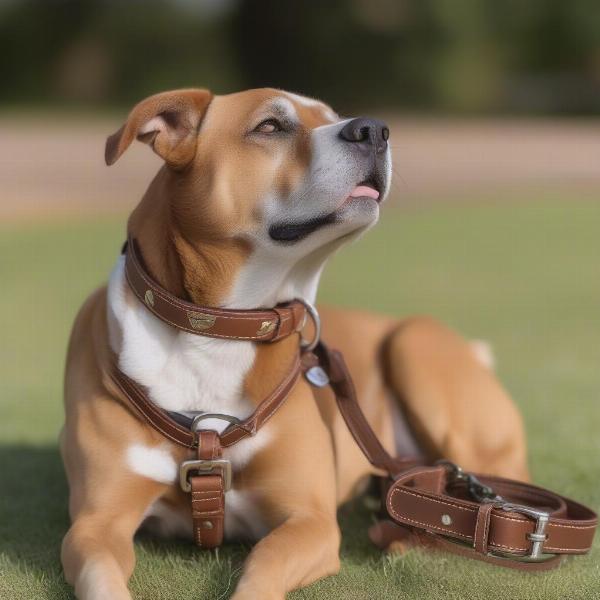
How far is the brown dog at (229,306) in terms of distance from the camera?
2.97 m

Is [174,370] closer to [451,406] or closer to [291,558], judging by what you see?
[291,558]

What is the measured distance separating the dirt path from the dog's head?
10.2 m

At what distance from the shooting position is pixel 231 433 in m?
3.10

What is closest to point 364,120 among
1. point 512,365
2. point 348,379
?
point 348,379

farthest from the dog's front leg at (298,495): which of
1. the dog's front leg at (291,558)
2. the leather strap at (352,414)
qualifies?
the leather strap at (352,414)

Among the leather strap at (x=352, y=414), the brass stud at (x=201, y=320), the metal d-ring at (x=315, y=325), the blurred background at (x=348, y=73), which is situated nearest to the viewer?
the brass stud at (x=201, y=320)

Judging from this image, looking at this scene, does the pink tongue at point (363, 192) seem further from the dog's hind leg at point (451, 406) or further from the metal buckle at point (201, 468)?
the dog's hind leg at point (451, 406)

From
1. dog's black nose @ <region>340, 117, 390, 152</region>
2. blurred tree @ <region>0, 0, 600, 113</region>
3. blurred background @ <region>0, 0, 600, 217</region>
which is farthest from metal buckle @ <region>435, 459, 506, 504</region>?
blurred tree @ <region>0, 0, 600, 113</region>

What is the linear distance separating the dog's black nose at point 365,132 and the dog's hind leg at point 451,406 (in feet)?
4.38

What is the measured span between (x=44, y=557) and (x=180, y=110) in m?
1.46

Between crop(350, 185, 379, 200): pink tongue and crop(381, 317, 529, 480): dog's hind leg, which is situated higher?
crop(350, 185, 379, 200): pink tongue

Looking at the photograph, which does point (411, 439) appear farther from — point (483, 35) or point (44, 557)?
point (483, 35)

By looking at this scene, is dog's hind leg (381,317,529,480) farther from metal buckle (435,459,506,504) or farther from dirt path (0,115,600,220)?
dirt path (0,115,600,220)

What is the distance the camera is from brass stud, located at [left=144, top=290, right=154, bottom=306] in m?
3.05
